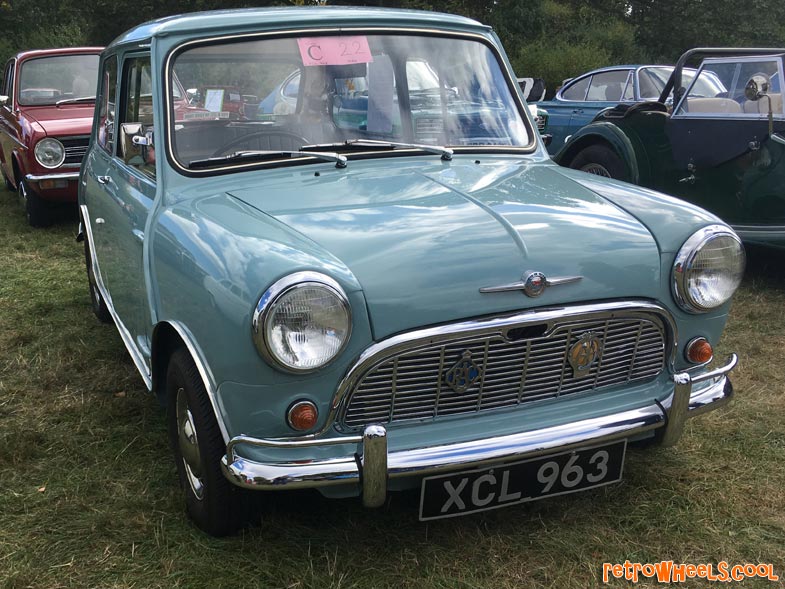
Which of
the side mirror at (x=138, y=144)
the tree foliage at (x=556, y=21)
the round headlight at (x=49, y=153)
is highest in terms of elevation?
the side mirror at (x=138, y=144)

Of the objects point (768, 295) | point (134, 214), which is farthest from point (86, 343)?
point (768, 295)

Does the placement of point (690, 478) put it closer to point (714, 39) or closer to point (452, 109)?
point (452, 109)

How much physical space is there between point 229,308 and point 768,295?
4122mm

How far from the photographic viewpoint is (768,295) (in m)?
5.13

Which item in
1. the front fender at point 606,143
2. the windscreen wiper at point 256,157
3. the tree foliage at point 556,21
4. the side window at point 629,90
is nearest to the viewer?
the windscreen wiper at point 256,157

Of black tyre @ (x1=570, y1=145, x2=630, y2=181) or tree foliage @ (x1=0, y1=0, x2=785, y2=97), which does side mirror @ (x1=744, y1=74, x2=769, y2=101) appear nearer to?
black tyre @ (x1=570, y1=145, x2=630, y2=181)

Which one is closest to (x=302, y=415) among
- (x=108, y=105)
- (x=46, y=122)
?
(x=108, y=105)

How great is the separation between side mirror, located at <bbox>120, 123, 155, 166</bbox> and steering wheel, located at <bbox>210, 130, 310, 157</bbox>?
0.32m

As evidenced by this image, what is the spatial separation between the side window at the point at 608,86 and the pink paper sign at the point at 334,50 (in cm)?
649

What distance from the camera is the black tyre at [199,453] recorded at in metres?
2.33

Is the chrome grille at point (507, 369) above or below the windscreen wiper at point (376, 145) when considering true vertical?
Result: below

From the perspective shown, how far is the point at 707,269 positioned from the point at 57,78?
23.8 feet

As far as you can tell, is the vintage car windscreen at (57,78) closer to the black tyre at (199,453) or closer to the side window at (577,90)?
the side window at (577,90)

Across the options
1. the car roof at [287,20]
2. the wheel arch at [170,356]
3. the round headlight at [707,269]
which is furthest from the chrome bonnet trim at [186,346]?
the round headlight at [707,269]
